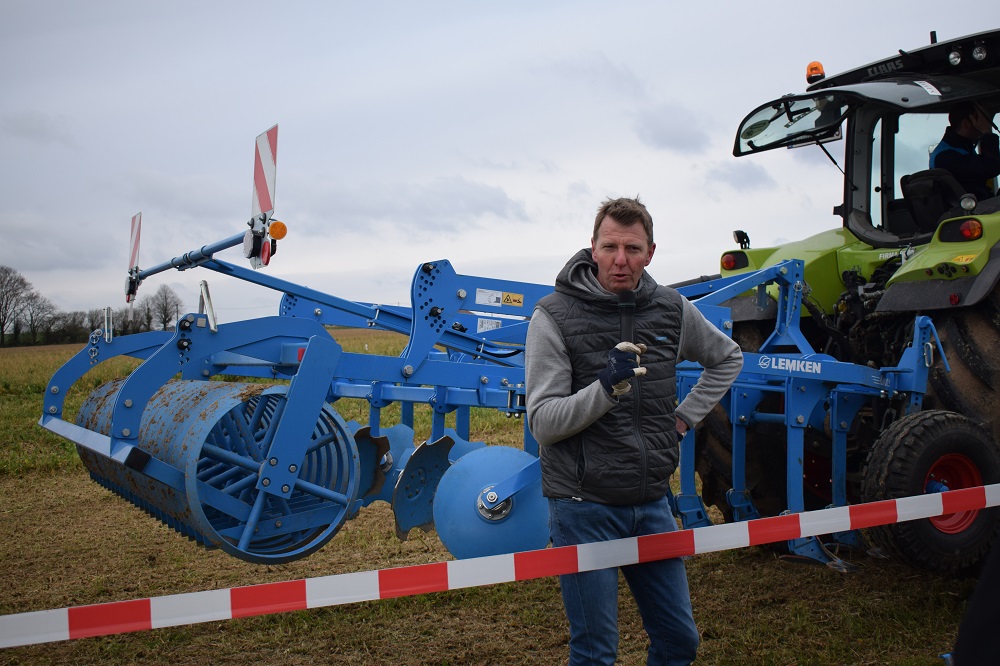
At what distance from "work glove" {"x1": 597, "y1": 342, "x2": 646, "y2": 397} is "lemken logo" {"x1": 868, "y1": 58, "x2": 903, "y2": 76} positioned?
358 cm

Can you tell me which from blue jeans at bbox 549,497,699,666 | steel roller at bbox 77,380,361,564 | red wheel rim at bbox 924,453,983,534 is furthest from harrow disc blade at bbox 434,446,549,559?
red wheel rim at bbox 924,453,983,534

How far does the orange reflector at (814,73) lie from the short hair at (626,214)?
11.3 ft

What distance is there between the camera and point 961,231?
4.28 m

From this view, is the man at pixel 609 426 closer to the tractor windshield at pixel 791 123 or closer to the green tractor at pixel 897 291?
the green tractor at pixel 897 291

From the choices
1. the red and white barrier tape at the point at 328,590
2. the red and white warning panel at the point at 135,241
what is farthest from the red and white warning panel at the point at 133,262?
the red and white barrier tape at the point at 328,590

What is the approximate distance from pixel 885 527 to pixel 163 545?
4.40 meters

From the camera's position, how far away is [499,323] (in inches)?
189

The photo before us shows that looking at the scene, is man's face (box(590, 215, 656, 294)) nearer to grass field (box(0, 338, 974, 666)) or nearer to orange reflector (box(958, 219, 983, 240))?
grass field (box(0, 338, 974, 666))

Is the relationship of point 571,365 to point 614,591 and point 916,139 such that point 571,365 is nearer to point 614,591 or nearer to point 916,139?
point 614,591

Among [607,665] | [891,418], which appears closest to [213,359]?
[607,665]

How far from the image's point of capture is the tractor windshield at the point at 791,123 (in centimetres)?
501

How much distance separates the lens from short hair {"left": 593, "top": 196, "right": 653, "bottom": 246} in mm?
2408

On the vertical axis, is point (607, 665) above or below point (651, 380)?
below

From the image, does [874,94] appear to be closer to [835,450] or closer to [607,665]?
[835,450]
